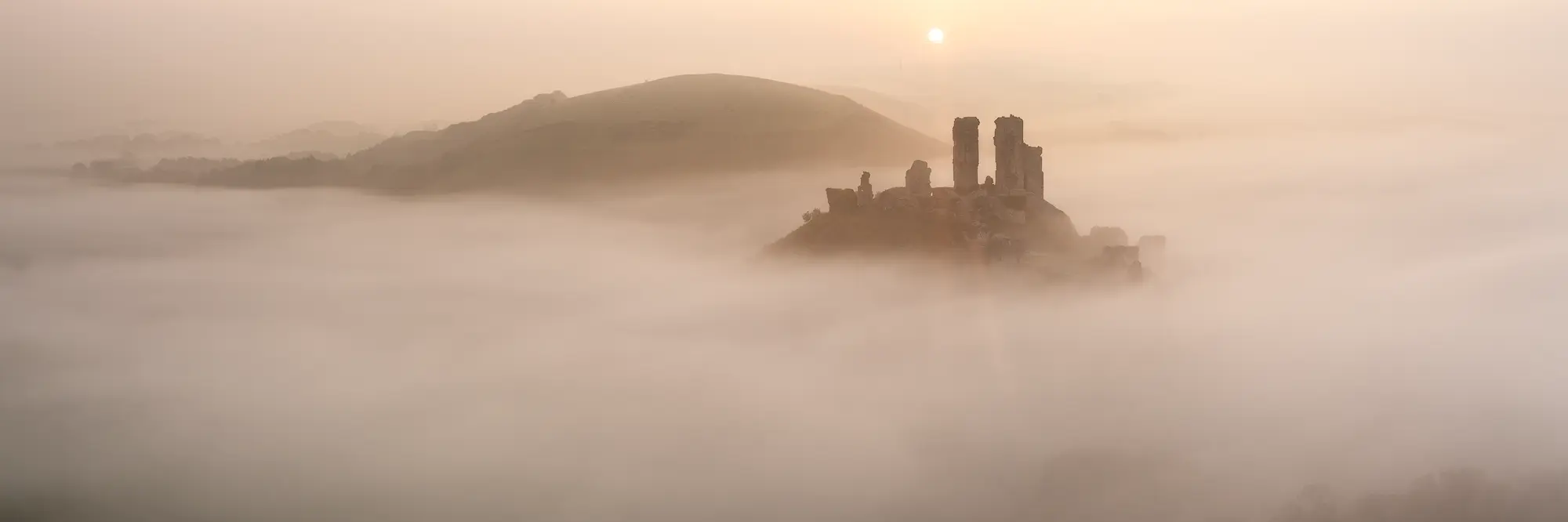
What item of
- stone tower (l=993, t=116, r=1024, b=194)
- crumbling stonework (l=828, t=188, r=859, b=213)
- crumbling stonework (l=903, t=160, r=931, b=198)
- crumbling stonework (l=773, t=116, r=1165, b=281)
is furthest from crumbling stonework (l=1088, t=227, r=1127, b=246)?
crumbling stonework (l=828, t=188, r=859, b=213)

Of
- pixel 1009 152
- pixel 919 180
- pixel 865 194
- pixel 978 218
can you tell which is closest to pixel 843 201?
pixel 865 194

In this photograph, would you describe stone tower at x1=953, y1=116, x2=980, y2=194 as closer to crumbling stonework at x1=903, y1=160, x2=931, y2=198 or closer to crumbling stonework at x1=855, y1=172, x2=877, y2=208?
crumbling stonework at x1=903, y1=160, x2=931, y2=198

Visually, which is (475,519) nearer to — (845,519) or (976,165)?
(845,519)

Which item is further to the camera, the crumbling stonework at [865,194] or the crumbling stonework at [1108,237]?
the crumbling stonework at [1108,237]

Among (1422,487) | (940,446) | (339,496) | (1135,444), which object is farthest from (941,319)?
(339,496)

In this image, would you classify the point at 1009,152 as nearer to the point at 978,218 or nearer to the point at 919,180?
the point at 978,218

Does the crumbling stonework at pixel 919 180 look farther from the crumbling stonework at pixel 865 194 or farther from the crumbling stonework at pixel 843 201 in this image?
the crumbling stonework at pixel 843 201

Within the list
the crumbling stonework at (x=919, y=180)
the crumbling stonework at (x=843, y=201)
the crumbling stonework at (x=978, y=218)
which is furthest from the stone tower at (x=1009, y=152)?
the crumbling stonework at (x=843, y=201)
